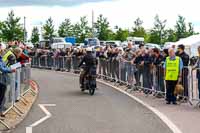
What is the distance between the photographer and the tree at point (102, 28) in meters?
87.9

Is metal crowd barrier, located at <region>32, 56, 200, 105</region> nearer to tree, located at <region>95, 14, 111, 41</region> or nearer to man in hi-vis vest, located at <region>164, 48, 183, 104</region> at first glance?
man in hi-vis vest, located at <region>164, 48, 183, 104</region>

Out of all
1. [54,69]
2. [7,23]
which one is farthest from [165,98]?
[7,23]

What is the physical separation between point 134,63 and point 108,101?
16.3 ft

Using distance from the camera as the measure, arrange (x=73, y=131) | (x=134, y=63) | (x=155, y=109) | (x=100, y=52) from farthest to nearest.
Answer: (x=100, y=52)
(x=134, y=63)
(x=155, y=109)
(x=73, y=131)

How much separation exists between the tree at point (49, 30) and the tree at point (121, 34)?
471 inches

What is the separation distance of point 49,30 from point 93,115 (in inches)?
2991

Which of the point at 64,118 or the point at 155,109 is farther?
the point at 155,109

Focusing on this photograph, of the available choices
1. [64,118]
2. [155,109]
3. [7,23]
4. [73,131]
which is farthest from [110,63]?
[7,23]

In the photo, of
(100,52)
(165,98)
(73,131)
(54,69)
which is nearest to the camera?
(73,131)

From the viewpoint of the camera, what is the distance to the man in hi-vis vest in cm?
1775

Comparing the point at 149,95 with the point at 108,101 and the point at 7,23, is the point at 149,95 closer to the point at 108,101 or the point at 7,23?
the point at 108,101

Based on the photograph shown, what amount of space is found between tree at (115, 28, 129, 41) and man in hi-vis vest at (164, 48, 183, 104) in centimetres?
7701

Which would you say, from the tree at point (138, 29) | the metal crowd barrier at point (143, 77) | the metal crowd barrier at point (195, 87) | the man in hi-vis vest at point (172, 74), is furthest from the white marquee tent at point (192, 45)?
the tree at point (138, 29)

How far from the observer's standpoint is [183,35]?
82.6 meters
